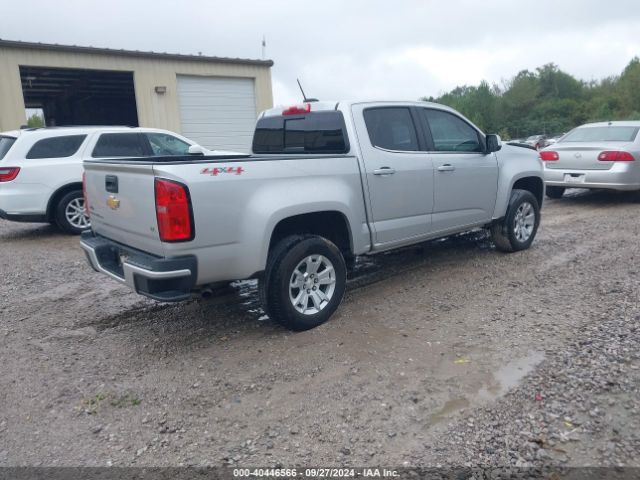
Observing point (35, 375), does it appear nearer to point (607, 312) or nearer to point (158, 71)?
point (607, 312)

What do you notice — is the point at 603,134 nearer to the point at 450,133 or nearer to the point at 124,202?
the point at 450,133

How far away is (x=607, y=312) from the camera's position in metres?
4.52

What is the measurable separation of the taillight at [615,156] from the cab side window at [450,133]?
184 inches

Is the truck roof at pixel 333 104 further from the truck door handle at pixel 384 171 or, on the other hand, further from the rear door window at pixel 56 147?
the rear door window at pixel 56 147

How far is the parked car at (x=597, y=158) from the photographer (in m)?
9.30

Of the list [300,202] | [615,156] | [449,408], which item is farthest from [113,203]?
[615,156]

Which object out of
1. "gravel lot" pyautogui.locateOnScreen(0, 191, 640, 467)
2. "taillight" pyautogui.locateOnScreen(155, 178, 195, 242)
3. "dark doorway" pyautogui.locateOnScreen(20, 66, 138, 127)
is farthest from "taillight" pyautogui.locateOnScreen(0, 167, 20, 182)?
"dark doorway" pyautogui.locateOnScreen(20, 66, 138, 127)

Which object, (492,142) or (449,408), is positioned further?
(492,142)

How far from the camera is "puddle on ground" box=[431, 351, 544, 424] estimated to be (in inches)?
126

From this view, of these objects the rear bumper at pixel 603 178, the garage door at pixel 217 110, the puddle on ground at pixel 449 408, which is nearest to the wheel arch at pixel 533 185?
the rear bumper at pixel 603 178

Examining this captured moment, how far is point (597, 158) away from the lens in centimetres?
945

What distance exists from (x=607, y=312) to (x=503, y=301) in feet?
2.81

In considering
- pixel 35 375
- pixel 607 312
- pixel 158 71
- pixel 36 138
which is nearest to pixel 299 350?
pixel 35 375

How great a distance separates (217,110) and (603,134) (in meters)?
11.2
